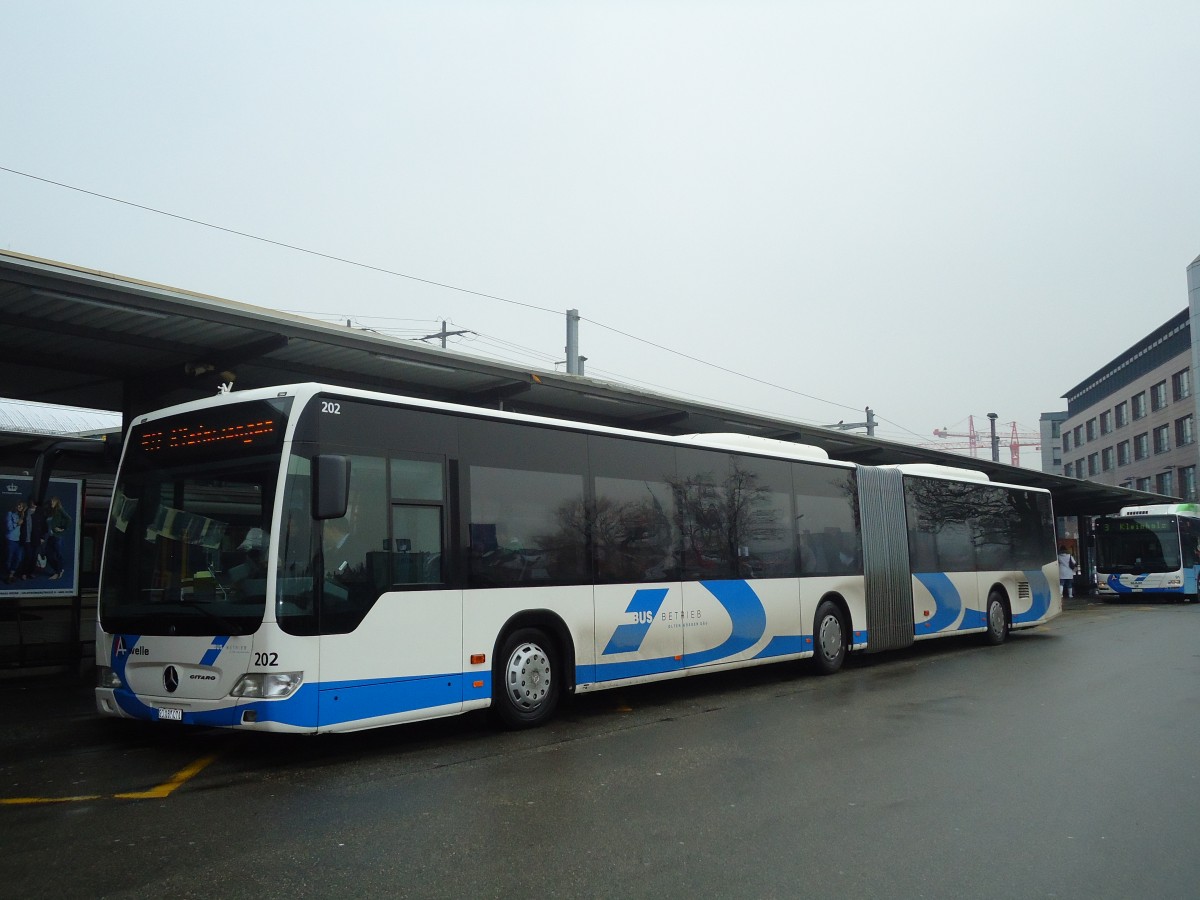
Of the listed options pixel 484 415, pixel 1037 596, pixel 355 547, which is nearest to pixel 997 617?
pixel 1037 596

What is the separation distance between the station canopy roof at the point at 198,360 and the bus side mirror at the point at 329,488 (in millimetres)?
3629

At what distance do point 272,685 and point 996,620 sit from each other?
14675mm

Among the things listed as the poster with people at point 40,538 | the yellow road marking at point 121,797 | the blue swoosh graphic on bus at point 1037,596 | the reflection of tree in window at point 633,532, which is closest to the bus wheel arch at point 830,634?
the reflection of tree in window at point 633,532

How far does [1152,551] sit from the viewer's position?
33.4 metres

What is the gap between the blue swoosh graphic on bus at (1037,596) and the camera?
19.5 metres

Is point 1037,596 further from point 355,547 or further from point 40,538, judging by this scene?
point 40,538

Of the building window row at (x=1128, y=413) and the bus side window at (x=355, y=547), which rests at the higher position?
the building window row at (x=1128, y=413)

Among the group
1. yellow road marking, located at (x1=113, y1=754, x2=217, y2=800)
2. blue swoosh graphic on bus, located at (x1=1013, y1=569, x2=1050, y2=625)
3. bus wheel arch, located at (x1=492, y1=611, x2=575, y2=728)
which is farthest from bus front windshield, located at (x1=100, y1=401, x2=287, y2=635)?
blue swoosh graphic on bus, located at (x1=1013, y1=569, x2=1050, y2=625)

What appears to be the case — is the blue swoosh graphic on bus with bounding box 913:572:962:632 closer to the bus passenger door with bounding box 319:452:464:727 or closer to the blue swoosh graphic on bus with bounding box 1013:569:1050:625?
the blue swoosh graphic on bus with bounding box 1013:569:1050:625

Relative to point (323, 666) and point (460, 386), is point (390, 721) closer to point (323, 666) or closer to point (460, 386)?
point (323, 666)

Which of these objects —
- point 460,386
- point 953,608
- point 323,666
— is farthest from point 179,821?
point 953,608

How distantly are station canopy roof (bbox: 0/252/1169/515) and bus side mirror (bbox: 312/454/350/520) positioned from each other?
143 inches

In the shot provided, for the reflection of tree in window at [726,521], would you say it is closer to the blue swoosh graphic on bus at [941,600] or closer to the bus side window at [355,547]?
the bus side window at [355,547]

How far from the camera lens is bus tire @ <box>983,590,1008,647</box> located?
18.2 m
